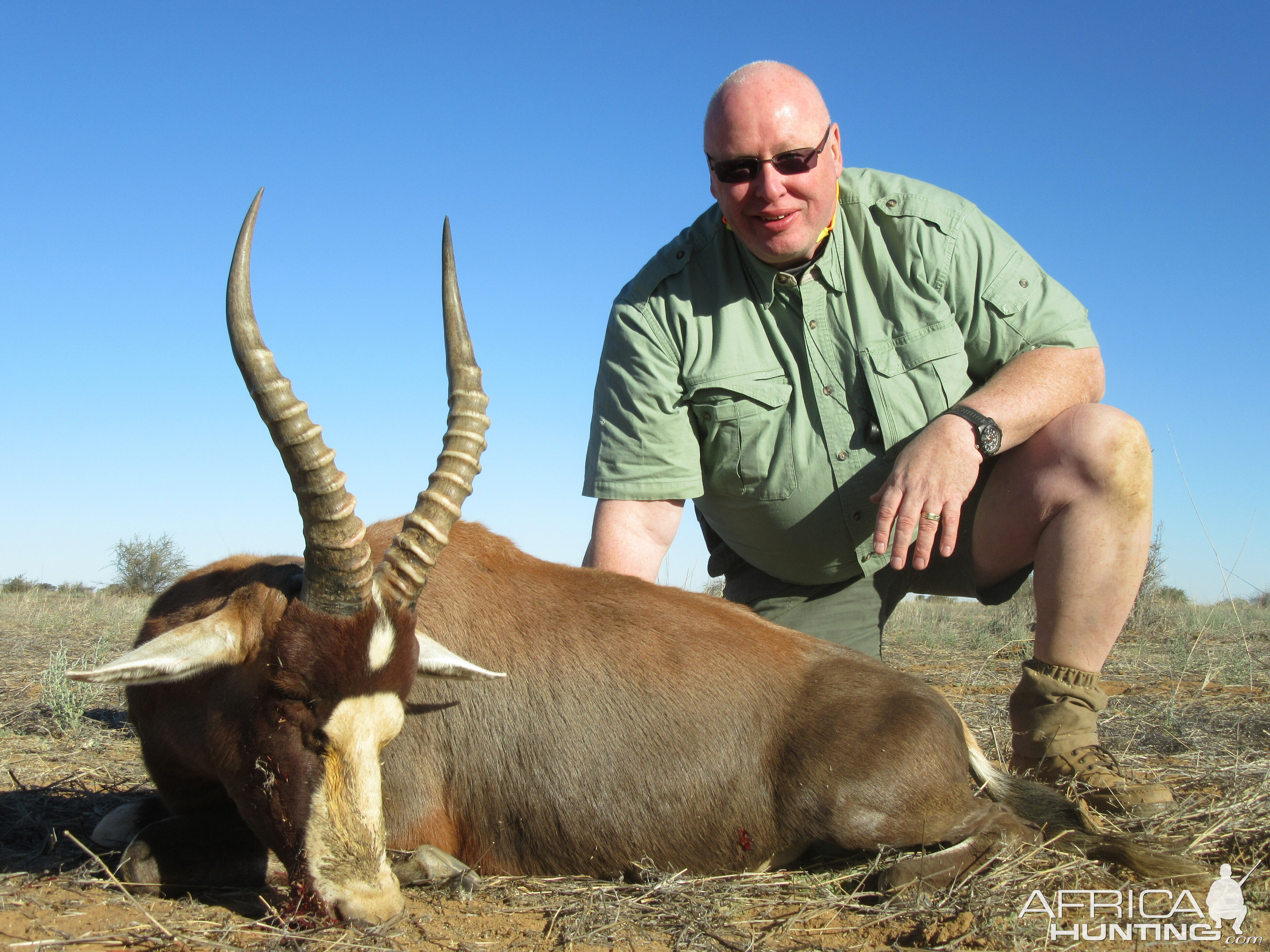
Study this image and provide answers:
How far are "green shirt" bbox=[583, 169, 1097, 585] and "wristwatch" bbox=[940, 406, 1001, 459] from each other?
0.51 meters

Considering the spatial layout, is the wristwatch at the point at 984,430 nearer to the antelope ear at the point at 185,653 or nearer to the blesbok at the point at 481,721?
the blesbok at the point at 481,721

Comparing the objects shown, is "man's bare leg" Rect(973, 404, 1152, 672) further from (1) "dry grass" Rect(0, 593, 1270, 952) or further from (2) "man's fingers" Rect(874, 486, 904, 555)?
(2) "man's fingers" Rect(874, 486, 904, 555)

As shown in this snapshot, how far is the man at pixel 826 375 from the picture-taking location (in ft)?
16.0

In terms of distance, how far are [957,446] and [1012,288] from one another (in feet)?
4.20

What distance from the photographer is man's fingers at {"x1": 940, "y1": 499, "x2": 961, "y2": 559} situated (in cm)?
414

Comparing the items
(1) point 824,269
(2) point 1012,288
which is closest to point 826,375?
(1) point 824,269

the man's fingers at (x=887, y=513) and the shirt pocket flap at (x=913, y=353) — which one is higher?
the shirt pocket flap at (x=913, y=353)

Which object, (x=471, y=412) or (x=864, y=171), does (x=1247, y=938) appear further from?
(x=864, y=171)

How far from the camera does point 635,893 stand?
3498mm

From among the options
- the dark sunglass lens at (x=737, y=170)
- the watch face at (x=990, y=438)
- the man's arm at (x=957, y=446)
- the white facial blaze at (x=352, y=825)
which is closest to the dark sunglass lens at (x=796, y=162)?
the dark sunglass lens at (x=737, y=170)

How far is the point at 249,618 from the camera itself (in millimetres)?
3283

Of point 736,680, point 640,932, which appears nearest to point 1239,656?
point 736,680

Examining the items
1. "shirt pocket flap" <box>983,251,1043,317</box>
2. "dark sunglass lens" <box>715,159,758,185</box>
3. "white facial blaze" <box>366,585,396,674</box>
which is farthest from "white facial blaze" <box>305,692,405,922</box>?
"shirt pocket flap" <box>983,251,1043,317</box>

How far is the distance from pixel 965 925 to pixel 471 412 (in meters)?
2.30
